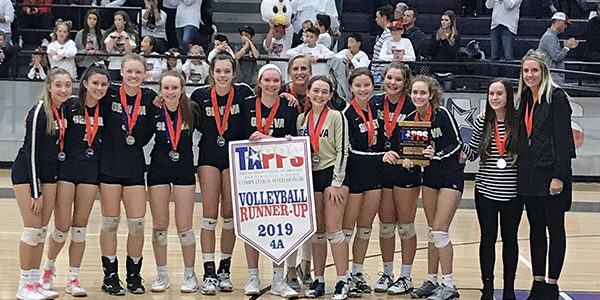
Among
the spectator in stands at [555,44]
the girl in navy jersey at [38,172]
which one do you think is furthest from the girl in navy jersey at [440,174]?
the spectator in stands at [555,44]

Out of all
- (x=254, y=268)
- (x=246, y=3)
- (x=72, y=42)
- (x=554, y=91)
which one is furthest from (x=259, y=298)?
(x=246, y=3)

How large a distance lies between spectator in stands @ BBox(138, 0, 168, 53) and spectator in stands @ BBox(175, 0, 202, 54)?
26 centimetres

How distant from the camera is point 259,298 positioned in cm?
740

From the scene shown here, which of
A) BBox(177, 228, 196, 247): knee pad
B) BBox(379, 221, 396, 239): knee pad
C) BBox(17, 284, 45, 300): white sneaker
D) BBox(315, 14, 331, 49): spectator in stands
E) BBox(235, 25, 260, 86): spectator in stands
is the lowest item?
BBox(17, 284, 45, 300): white sneaker

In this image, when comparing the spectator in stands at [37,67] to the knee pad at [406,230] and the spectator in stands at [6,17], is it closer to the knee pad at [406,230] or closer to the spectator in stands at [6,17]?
the spectator in stands at [6,17]

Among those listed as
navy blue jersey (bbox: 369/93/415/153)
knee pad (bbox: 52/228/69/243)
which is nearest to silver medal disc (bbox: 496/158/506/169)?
navy blue jersey (bbox: 369/93/415/153)

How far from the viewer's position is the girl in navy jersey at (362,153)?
295 inches

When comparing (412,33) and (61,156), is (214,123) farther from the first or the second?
(412,33)

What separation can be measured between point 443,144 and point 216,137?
5.63ft

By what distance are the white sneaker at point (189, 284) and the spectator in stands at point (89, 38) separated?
6467 millimetres

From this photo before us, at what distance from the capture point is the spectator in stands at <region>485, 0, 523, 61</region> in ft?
50.5

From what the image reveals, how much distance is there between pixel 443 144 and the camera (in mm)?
7480

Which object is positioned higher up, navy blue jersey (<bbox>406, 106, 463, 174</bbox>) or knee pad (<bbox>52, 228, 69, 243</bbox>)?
navy blue jersey (<bbox>406, 106, 463, 174</bbox>)

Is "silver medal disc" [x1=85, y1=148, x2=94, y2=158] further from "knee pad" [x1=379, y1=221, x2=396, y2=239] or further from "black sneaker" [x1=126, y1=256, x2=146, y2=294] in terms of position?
"knee pad" [x1=379, y1=221, x2=396, y2=239]
